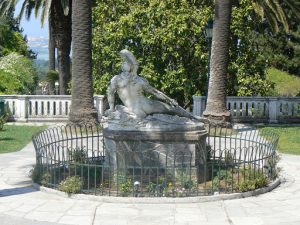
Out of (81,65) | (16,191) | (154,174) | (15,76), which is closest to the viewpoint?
(16,191)

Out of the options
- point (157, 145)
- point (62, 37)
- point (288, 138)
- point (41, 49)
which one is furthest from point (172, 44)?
point (41, 49)

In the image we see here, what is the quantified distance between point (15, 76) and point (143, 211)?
2257 cm

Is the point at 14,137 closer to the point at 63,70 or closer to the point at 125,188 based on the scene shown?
the point at 125,188

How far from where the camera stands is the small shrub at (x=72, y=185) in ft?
29.8

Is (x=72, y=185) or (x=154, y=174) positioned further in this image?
(x=154, y=174)

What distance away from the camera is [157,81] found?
2325cm

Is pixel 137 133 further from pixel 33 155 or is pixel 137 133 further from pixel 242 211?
pixel 33 155

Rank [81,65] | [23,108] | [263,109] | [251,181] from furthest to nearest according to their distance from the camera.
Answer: [263,109] < [23,108] < [81,65] < [251,181]

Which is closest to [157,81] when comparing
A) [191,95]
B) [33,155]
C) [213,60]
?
[191,95]

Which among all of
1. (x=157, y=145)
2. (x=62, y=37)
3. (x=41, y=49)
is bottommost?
(x=157, y=145)

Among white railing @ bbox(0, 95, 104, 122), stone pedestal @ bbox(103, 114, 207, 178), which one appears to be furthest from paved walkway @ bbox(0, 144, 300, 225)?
white railing @ bbox(0, 95, 104, 122)

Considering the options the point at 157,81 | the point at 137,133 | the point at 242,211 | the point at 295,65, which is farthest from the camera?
the point at 295,65

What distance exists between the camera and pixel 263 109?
72.6ft

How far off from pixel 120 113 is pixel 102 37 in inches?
551
